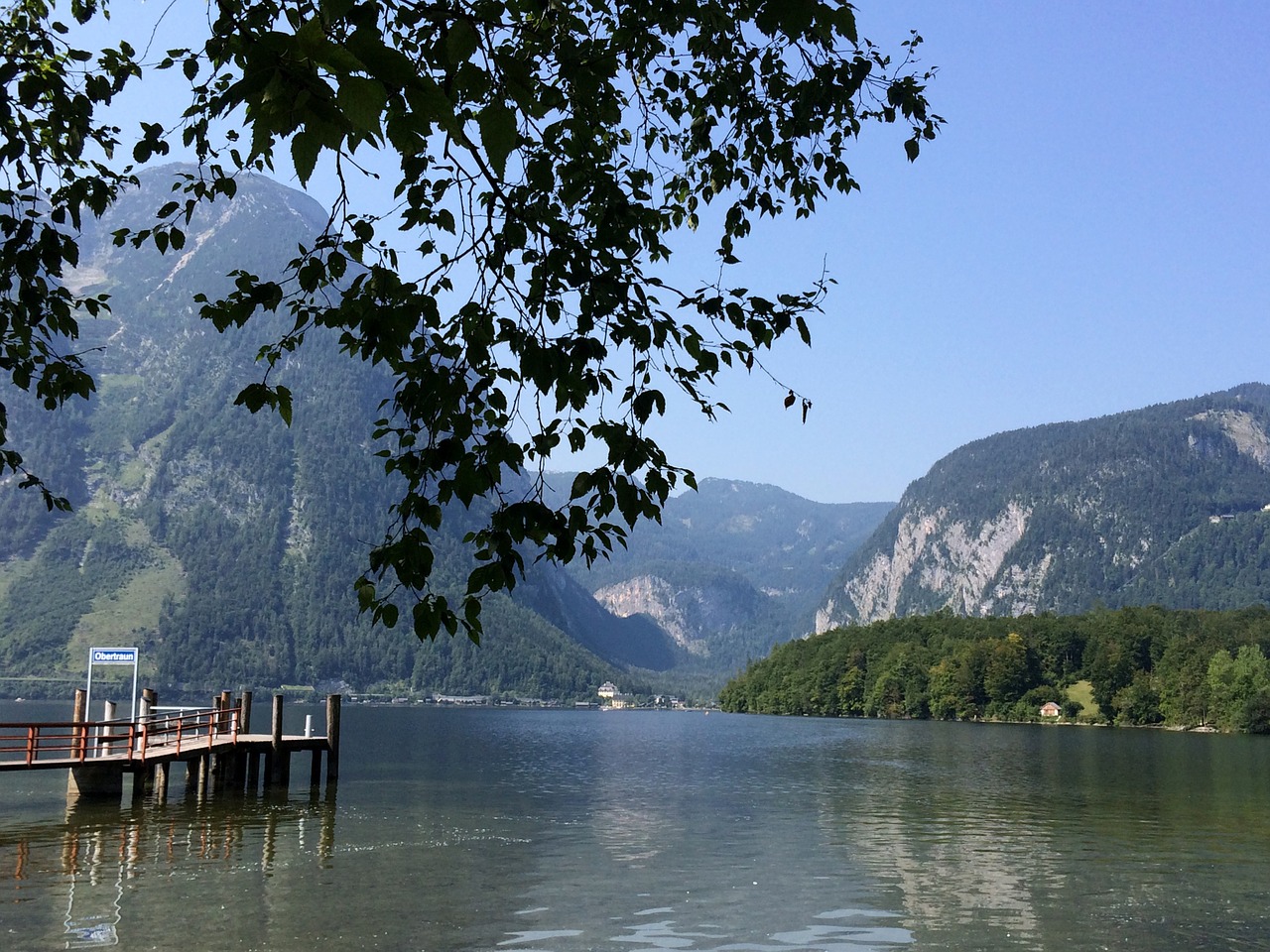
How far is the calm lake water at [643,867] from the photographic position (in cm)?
2148

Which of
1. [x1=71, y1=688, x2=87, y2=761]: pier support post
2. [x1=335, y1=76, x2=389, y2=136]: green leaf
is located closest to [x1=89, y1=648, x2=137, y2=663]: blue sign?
[x1=71, y1=688, x2=87, y2=761]: pier support post

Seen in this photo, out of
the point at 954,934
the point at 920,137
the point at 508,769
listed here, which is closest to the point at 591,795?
the point at 508,769

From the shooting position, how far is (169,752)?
136ft

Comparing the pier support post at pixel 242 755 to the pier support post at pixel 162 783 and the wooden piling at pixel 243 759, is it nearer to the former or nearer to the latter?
the wooden piling at pixel 243 759

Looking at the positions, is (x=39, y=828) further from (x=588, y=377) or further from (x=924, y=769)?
(x=924, y=769)

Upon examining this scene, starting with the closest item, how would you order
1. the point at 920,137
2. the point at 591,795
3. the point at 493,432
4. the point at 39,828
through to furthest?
the point at 493,432, the point at 920,137, the point at 39,828, the point at 591,795

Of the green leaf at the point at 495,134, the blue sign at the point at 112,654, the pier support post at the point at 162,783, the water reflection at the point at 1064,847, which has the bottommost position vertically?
the water reflection at the point at 1064,847

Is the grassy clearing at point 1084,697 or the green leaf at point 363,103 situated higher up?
the green leaf at point 363,103

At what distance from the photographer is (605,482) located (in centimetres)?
608

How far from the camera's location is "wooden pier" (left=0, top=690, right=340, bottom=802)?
127 ft

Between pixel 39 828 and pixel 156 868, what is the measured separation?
30.5 ft

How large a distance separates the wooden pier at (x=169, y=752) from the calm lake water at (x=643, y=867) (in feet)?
5.21

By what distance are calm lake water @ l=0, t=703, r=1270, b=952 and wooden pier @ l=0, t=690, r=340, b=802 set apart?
159 centimetres

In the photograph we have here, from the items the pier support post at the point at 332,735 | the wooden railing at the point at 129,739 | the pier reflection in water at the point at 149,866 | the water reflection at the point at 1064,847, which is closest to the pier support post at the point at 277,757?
the wooden railing at the point at 129,739
